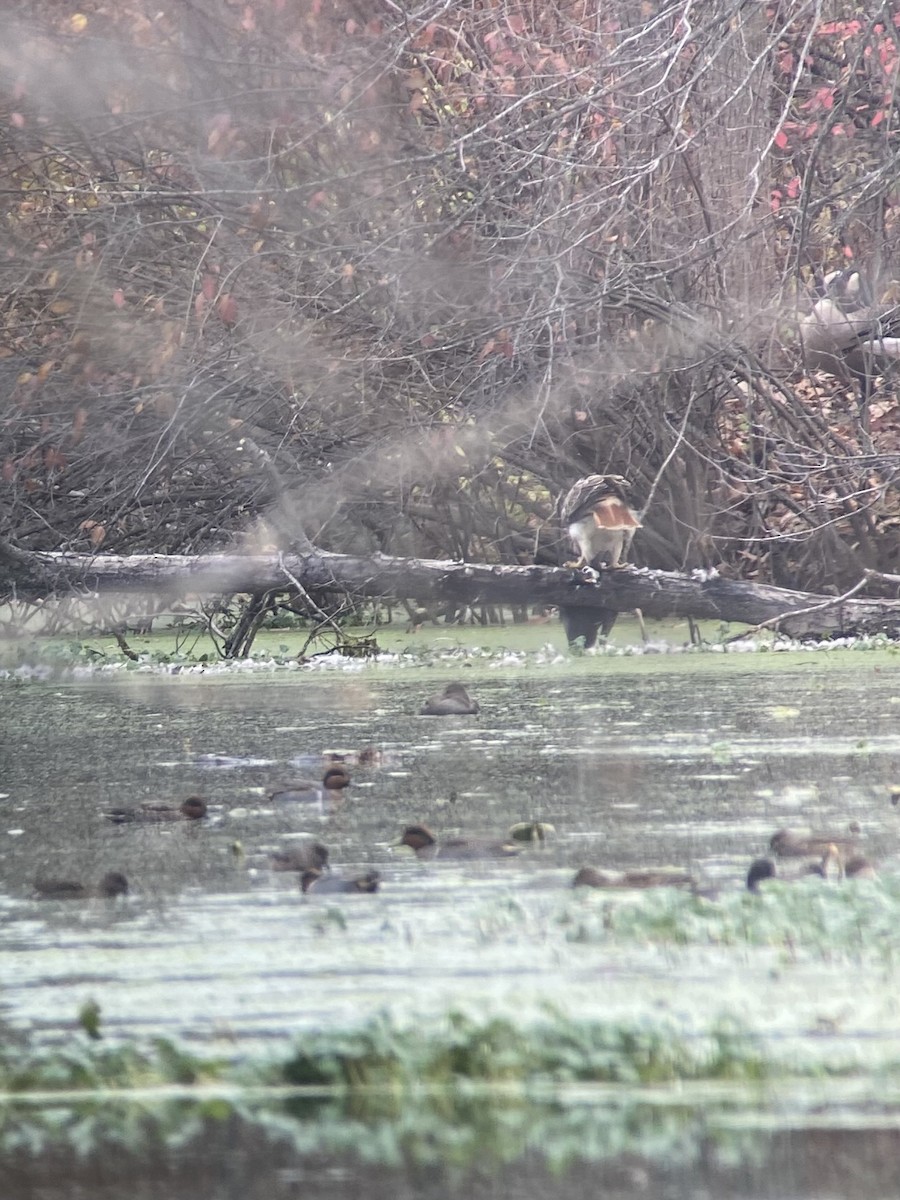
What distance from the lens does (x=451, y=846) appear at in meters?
3.74

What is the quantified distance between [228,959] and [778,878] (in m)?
0.94

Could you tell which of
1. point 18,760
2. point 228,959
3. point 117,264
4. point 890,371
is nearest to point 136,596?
point 117,264

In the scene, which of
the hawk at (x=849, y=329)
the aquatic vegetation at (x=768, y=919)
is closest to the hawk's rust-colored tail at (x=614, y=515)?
the hawk at (x=849, y=329)

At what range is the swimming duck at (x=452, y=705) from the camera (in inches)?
266

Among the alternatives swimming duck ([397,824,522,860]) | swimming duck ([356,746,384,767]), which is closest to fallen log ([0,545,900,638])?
swimming duck ([356,746,384,767])

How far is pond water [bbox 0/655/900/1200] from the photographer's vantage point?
1.89m

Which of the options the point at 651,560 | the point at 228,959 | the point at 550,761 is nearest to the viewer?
the point at 228,959

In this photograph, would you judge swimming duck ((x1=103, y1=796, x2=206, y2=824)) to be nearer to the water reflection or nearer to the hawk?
the water reflection

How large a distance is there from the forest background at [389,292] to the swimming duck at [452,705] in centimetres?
272

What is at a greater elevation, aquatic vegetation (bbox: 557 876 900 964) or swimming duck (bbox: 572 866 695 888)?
swimming duck (bbox: 572 866 695 888)

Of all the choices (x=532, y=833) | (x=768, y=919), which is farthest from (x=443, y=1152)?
(x=532, y=833)

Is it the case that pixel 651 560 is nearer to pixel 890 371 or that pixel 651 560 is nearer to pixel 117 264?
pixel 890 371

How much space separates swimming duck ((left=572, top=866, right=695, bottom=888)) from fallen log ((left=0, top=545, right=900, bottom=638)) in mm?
5949

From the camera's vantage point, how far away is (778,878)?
10.6ft
